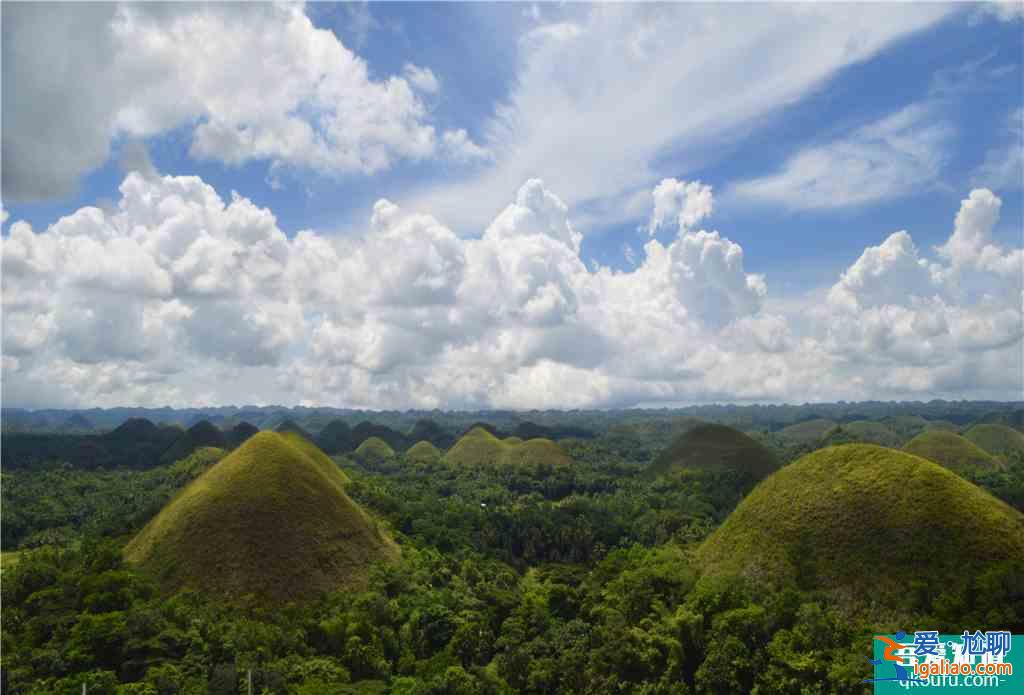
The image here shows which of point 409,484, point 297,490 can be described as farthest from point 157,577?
point 409,484

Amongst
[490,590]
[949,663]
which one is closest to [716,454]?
[490,590]

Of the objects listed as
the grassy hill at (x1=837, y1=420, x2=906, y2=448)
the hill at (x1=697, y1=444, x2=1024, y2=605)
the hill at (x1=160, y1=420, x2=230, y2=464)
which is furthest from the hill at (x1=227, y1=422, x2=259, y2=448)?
the grassy hill at (x1=837, y1=420, x2=906, y2=448)

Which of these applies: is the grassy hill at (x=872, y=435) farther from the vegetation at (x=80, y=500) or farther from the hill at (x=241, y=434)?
the vegetation at (x=80, y=500)

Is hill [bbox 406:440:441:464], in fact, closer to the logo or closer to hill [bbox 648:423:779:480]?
hill [bbox 648:423:779:480]

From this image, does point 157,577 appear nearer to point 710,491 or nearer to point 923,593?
point 923,593

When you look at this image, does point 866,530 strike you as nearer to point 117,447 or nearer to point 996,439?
point 996,439

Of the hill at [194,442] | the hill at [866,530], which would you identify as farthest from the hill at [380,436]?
the hill at [866,530]

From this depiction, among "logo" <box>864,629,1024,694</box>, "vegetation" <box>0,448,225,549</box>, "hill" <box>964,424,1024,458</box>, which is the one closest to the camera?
"logo" <box>864,629,1024,694</box>
